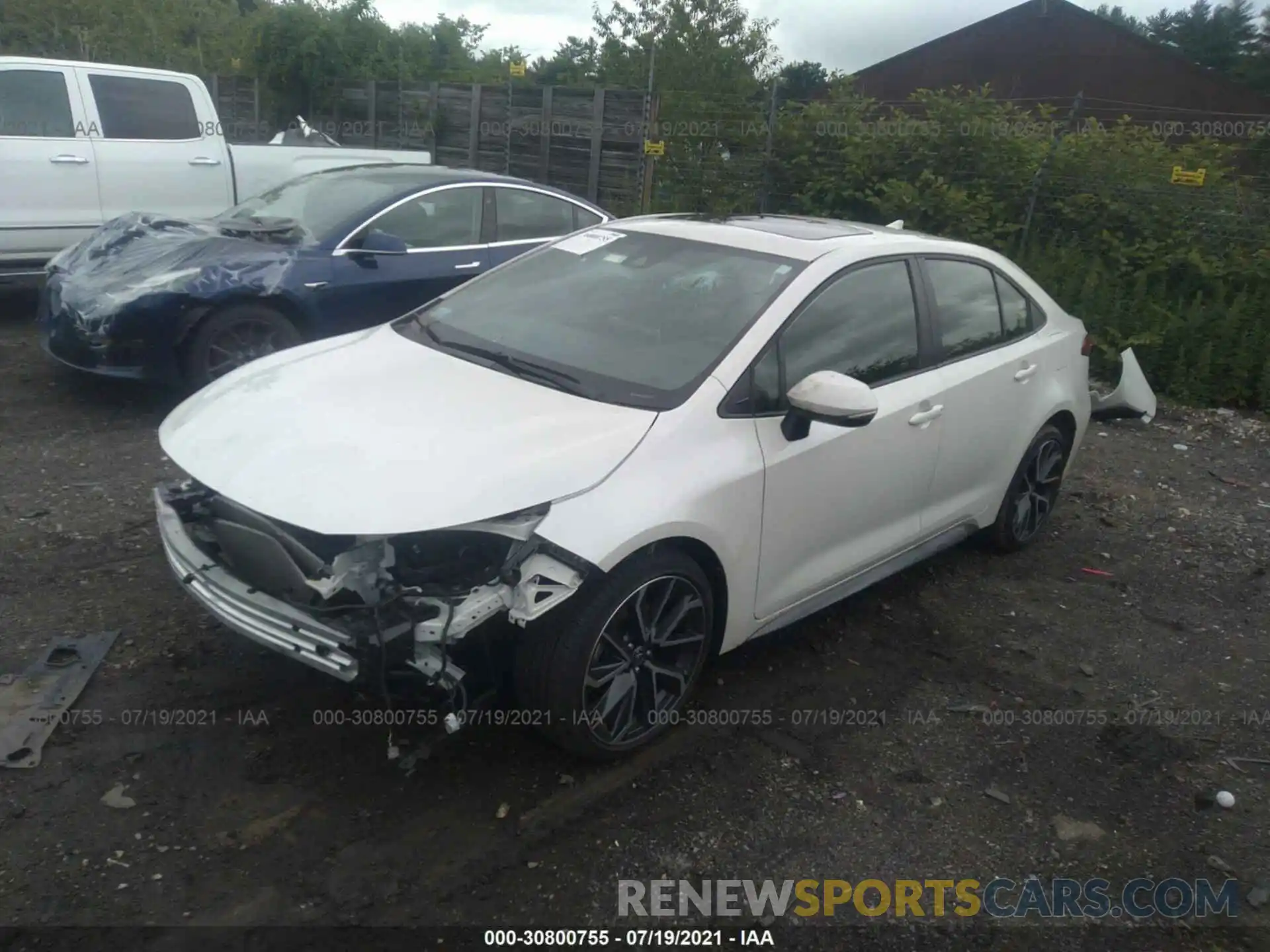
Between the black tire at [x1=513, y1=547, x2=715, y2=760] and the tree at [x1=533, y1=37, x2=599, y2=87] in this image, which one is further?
the tree at [x1=533, y1=37, x2=599, y2=87]

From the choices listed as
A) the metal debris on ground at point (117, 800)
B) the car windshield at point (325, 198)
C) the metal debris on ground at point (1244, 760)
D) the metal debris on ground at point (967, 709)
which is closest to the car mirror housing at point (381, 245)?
the car windshield at point (325, 198)

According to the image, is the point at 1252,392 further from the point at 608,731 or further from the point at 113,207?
the point at 113,207

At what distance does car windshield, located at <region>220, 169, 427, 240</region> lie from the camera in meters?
6.67

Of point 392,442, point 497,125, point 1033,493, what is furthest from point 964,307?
point 497,125

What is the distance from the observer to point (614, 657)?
129 inches

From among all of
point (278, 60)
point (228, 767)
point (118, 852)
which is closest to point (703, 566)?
point (228, 767)

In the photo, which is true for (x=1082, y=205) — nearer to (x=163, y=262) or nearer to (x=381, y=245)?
(x=381, y=245)

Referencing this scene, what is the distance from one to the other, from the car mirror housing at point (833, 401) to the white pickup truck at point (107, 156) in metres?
5.79

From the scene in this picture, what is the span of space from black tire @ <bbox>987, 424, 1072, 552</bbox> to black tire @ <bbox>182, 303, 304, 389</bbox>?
166 inches

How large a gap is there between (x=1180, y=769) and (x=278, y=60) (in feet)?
61.6

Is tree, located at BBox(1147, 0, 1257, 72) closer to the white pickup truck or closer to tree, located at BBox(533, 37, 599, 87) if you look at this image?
tree, located at BBox(533, 37, 599, 87)

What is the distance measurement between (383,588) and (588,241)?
2180 mm

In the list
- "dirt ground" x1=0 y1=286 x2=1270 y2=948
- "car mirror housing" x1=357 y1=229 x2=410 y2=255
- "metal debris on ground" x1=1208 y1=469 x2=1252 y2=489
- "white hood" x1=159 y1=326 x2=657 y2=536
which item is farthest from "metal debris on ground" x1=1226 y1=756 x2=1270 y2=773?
"car mirror housing" x1=357 y1=229 x2=410 y2=255

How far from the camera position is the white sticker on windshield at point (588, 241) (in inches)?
177
